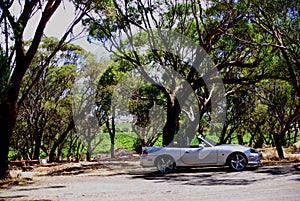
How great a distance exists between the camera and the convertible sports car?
1473cm

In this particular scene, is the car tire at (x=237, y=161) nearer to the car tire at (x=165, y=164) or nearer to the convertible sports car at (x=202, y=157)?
the convertible sports car at (x=202, y=157)

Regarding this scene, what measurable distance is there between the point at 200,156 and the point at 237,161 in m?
1.38

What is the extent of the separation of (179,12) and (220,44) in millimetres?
3872

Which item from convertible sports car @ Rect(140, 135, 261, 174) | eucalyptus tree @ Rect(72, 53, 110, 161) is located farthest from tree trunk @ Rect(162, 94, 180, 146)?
eucalyptus tree @ Rect(72, 53, 110, 161)

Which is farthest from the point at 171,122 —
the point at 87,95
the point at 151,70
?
the point at 87,95

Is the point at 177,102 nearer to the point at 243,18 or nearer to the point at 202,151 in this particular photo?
the point at 243,18

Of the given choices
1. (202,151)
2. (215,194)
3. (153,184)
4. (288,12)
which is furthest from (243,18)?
(215,194)

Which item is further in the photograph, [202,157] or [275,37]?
[275,37]

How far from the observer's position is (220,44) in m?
24.5

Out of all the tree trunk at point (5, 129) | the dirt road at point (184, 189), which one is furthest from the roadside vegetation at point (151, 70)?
the dirt road at point (184, 189)

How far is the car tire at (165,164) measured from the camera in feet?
49.5

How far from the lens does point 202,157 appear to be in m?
14.9

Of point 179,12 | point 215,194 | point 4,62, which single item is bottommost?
point 215,194

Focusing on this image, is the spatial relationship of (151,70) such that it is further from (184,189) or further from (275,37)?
(184,189)
